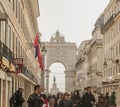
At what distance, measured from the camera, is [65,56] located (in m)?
160

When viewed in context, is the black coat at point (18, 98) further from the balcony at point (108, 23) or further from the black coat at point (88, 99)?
the balcony at point (108, 23)

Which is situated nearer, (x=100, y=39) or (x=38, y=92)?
(x=38, y=92)

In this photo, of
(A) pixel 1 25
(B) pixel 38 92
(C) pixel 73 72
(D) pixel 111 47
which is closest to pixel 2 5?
(A) pixel 1 25

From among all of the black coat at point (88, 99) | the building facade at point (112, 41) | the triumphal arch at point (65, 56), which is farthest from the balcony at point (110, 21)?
the triumphal arch at point (65, 56)

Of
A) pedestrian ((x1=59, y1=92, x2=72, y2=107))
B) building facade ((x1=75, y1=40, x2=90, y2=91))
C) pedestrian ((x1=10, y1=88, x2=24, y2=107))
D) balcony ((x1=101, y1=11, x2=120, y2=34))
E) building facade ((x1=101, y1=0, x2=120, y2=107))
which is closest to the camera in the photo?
pedestrian ((x1=59, y1=92, x2=72, y2=107))

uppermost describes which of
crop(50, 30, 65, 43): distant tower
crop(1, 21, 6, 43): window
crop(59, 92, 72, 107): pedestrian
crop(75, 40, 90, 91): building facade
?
crop(50, 30, 65, 43): distant tower

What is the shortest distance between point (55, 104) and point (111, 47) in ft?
134

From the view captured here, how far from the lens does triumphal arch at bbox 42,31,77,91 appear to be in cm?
15862

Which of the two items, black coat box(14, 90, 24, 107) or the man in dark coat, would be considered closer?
the man in dark coat

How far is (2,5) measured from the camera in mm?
23844

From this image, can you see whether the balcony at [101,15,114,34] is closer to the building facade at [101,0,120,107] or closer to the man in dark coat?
the building facade at [101,0,120,107]

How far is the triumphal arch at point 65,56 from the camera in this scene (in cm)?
15862

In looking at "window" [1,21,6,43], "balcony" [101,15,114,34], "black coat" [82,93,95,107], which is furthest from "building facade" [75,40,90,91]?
"black coat" [82,93,95,107]

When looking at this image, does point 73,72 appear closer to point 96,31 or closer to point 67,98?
point 96,31
